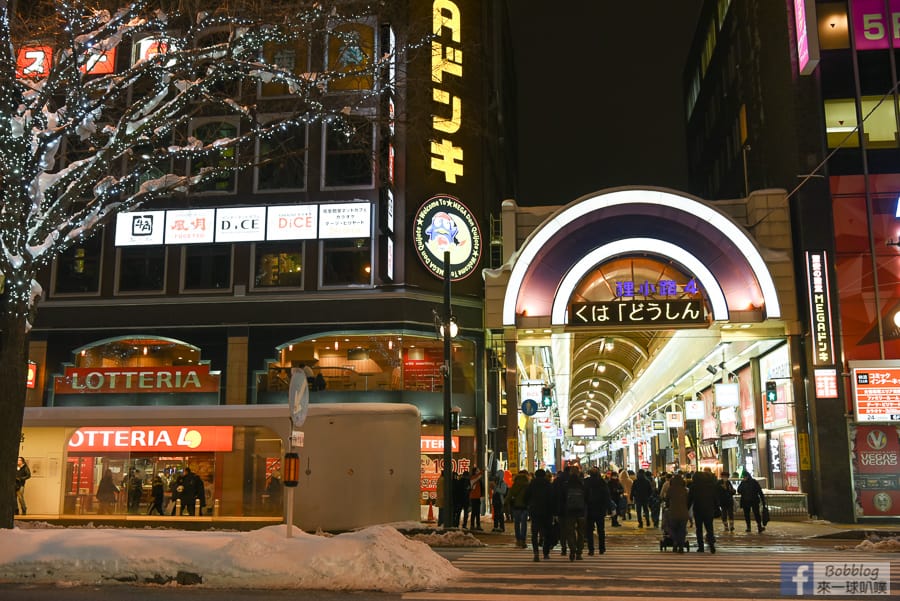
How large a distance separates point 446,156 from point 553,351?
8.73 metres

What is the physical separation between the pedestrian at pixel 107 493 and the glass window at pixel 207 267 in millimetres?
10411

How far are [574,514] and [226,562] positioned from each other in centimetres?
713

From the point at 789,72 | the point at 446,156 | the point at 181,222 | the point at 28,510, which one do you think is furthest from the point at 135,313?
the point at 789,72

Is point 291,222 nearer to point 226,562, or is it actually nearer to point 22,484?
point 22,484

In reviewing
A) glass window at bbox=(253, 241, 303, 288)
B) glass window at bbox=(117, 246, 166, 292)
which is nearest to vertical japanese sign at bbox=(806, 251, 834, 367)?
glass window at bbox=(253, 241, 303, 288)

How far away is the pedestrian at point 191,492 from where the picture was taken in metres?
22.5

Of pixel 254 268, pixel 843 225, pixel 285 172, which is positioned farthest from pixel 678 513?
pixel 285 172

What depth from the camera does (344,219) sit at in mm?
30672

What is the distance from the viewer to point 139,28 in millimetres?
14234

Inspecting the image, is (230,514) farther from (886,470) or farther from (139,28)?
(886,470)

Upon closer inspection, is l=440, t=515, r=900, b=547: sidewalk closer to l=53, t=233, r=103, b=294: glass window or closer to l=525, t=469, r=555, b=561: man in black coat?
l=525, t=469, r=555, b=561: man in black coat

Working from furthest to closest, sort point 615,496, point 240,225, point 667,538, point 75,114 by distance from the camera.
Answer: point 240,225 → point 615,496 → point 667,538 → point 75,114

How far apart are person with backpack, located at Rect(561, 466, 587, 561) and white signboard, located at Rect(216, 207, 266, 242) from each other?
18439 millimetres

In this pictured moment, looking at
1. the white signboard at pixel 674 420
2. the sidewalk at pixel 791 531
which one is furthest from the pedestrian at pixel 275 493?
the white signboard at pixel 674 420
